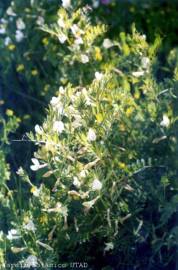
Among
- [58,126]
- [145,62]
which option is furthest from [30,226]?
[145,62]

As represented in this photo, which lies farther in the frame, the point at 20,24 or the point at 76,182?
the point at 20,24

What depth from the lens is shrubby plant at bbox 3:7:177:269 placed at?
6.88ft

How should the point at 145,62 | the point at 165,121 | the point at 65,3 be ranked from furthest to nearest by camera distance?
1. the point at 65,3
2. the point at 145,62
3. the point at 165,121

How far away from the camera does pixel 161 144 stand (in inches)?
93.1

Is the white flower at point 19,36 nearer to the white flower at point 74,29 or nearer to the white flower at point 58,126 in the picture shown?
the white flower at point 74,29

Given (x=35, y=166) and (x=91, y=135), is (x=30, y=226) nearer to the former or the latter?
(x=35, y=166)

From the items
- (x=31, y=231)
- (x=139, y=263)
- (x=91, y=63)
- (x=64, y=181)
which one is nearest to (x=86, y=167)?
(x=64, y=181)

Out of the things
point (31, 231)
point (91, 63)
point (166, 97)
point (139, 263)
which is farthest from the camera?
point (91, 63)

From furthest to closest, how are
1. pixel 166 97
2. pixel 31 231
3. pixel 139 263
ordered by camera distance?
pixel 166 97 → pixel 139 263 → pixel 31 231

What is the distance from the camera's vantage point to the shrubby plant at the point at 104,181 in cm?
210

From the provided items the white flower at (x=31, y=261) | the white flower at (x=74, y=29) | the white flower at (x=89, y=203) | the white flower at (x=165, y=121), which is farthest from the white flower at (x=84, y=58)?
the white flower at (x=31, y=261)

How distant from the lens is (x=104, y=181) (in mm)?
2100

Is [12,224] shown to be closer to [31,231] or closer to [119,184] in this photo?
[31,231]

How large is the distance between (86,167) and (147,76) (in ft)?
1.68
